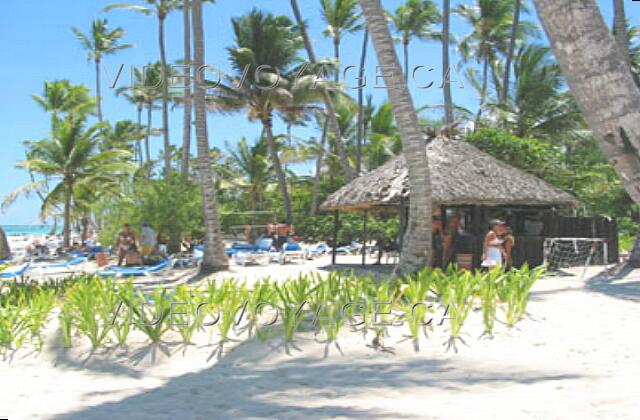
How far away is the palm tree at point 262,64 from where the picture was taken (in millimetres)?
24094

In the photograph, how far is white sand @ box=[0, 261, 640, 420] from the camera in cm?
428

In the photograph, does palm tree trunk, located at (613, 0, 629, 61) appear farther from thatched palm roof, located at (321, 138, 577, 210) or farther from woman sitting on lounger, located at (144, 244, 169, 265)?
woman sitting on lounger, located at (144, 244, 169, 265)

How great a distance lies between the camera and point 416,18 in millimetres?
31844

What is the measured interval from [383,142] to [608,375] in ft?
78.1

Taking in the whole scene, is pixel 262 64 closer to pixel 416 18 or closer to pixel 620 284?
pixel 416 18

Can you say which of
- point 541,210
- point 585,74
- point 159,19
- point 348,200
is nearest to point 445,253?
point 348,200

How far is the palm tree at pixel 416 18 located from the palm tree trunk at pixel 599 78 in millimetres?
30403

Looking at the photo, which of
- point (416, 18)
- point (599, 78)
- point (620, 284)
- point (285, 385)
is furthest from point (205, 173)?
point (416, 18)

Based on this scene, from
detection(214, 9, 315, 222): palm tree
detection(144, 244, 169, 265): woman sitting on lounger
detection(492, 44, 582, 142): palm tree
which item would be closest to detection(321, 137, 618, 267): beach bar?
detection(144, 244, 169, 265): woman sitting on lounger

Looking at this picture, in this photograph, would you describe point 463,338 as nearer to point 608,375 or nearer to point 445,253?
point 608,375

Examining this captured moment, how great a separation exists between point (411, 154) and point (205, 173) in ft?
19.5

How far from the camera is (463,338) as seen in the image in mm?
5922

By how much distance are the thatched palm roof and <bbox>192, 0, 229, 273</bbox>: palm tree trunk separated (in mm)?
2834

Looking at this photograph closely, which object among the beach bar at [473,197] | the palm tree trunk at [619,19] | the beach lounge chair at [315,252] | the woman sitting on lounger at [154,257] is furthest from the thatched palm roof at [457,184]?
the woman sitting on lounger at [154,257]
